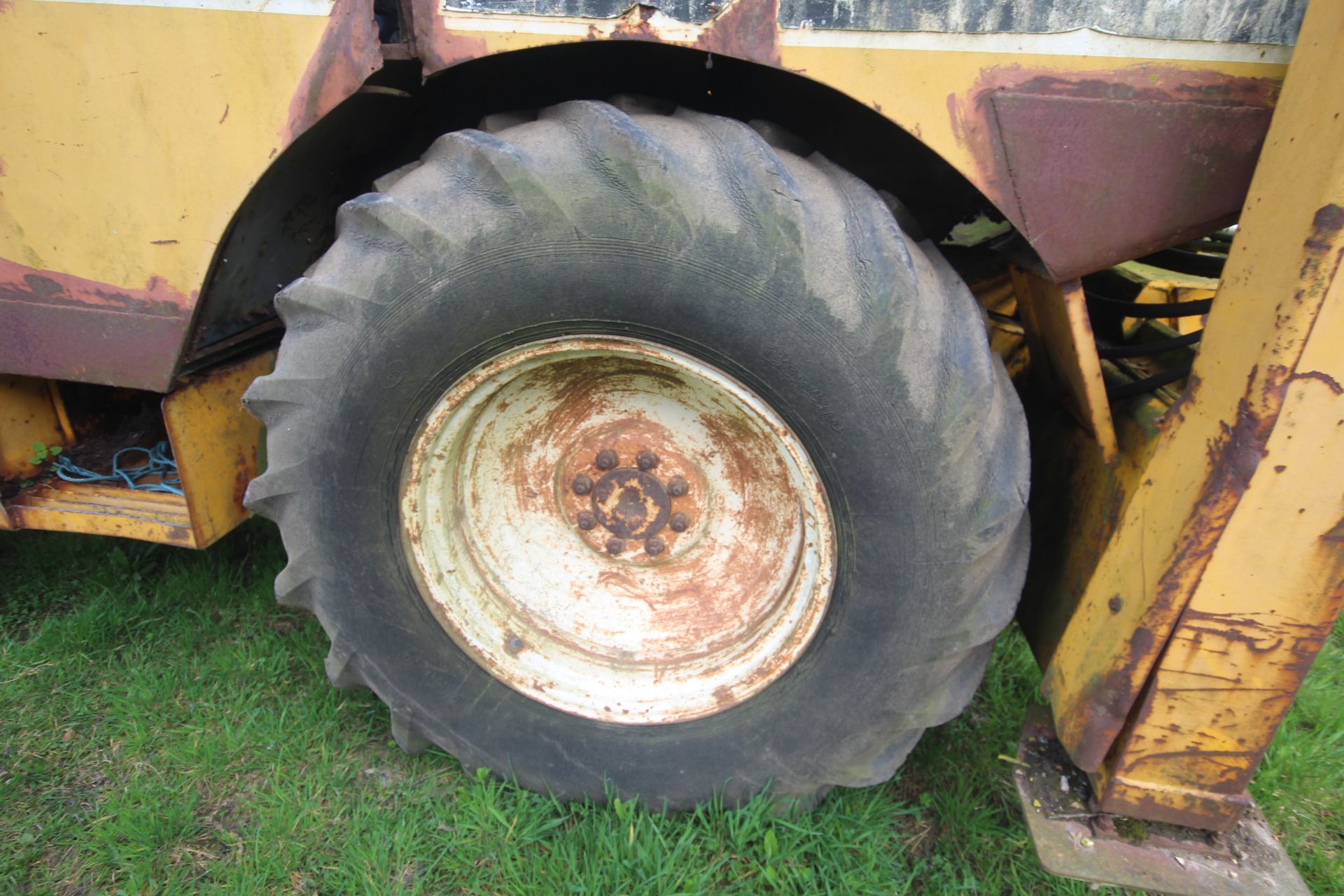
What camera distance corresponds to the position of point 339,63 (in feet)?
4.82

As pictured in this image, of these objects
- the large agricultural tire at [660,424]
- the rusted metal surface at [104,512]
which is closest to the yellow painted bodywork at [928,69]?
the large agricultural tire at [660,424]

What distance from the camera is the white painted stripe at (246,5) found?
4.77ft

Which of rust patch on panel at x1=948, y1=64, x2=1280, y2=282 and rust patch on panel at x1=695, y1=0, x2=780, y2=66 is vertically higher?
rust patch on panel at x1=695, y1=0, x2=780, y2=66

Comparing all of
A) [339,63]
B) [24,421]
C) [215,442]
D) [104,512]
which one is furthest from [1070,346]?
[24,421]

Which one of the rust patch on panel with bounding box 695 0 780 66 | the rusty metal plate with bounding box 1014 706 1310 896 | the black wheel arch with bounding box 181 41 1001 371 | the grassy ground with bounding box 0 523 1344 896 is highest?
the rust patch on panel with bounding box 695 0 780 66

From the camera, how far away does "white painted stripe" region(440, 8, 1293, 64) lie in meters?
Result: 1.26

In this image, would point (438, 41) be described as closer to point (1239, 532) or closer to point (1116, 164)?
point (1116, 164)

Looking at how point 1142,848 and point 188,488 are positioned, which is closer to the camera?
point 1142,848

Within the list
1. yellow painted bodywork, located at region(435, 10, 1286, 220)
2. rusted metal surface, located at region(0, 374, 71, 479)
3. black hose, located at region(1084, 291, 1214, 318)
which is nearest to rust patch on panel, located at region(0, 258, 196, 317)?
rusted metal surface, located at region(0, 374, 71, 479)

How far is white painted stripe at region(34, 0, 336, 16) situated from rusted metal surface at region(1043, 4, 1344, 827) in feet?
4.99

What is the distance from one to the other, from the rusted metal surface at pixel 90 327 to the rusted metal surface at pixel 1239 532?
1.83 metres

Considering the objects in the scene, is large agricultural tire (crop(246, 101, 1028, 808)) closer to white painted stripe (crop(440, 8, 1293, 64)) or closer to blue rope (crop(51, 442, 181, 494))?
white painted stripe (crop(440, 8, 1293, 64))

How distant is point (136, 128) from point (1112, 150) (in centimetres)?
171

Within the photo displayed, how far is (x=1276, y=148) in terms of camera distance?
1214 millimetres
